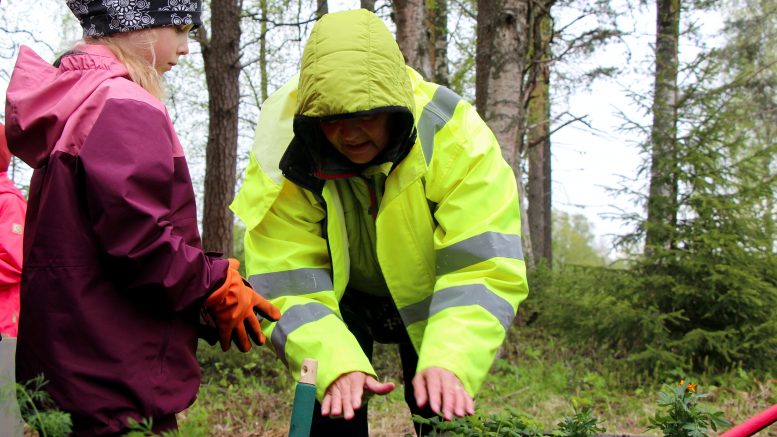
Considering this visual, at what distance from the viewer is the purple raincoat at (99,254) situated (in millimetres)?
1824

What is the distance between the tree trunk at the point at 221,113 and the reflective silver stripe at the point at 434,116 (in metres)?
5.89

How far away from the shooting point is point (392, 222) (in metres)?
2.32

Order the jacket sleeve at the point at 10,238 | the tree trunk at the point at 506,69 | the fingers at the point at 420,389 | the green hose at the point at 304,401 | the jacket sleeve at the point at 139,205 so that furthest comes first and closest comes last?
the tree trunk at the point at 506,69
the jacket sleeve at the point at 10,238
the fingers at the point at 420,389
the jacket sleeve at the point at 139,205
the green hose at the point at 304,401

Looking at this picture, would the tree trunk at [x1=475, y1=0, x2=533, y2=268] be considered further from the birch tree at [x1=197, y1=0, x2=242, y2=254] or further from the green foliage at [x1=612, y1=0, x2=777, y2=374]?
the birch tree at [x1=197, y1=0, x2=242, y2=254]

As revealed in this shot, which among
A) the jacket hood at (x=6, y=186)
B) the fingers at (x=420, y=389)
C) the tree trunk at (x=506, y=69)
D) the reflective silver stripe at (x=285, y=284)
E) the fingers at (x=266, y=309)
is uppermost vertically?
the tree trunk at (x=506, y=69)

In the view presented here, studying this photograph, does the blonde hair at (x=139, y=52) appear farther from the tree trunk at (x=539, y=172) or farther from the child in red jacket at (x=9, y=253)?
the tree trunk at (x=539, y=172)

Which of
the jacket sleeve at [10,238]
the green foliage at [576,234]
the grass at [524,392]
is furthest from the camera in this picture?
the green foliage at [576,234]

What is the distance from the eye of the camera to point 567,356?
6988 millimetres

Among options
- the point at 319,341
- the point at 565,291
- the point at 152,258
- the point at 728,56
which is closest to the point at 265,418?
the point at 319,341

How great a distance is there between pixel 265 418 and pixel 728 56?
1297 centimetres

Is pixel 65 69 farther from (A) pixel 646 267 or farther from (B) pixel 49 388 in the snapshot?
(A) pixel 646 267

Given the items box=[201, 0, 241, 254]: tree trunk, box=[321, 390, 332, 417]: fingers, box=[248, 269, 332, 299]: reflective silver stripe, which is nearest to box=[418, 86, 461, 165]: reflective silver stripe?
box=[248, 269, 332, 299]: reflective silver stripe

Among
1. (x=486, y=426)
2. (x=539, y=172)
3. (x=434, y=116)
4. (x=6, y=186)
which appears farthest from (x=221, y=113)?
(x=539, y=172)

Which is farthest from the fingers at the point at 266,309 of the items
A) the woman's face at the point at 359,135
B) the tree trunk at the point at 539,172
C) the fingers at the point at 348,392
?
the tree trunk at the point at 539,172
